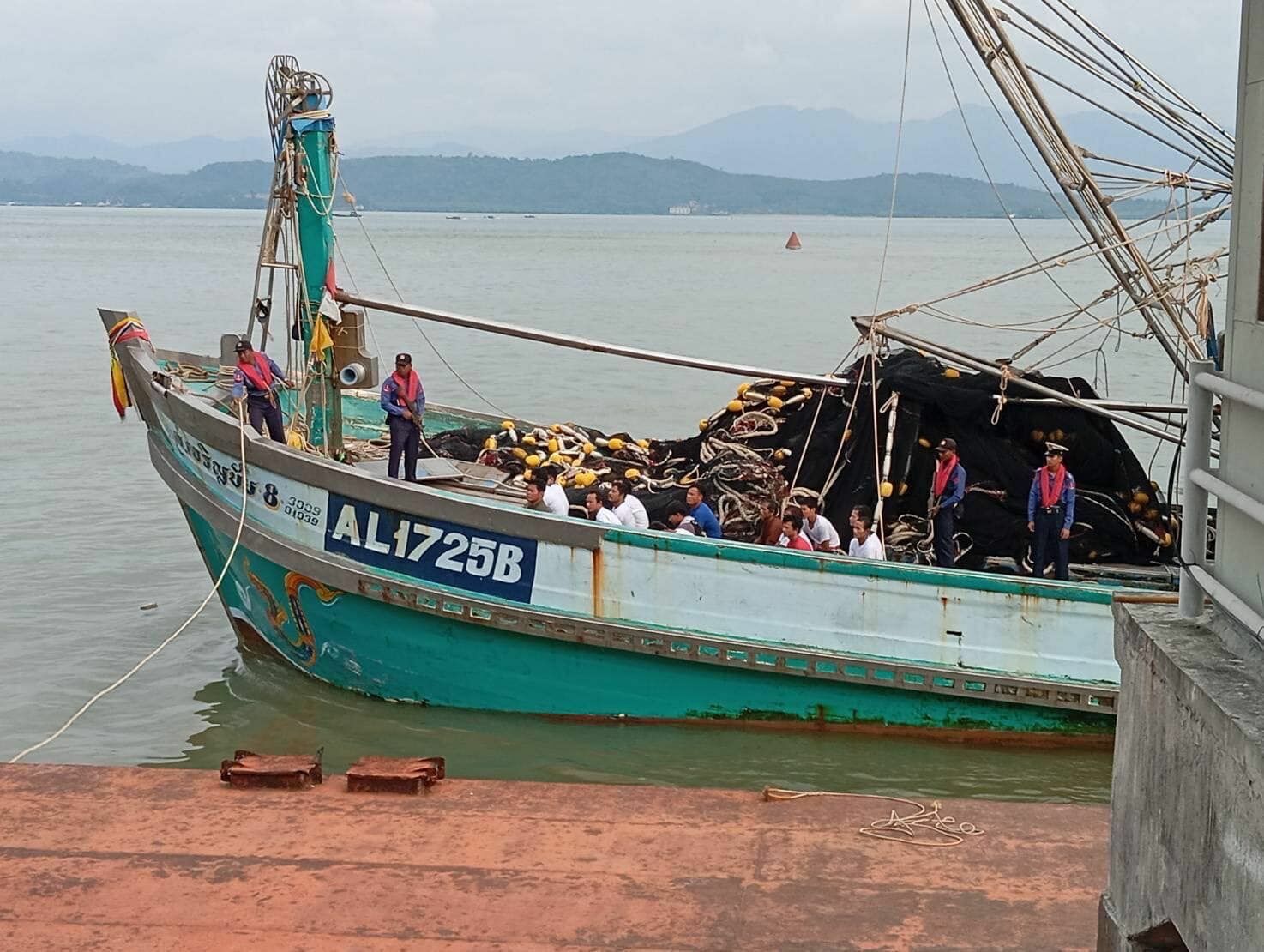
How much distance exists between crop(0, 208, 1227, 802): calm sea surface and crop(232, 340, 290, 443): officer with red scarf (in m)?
1.22

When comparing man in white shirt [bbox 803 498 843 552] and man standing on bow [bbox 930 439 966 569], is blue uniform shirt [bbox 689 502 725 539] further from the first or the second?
man standing on bow [bbox 930 439 966 569]

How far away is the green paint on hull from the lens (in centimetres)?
916

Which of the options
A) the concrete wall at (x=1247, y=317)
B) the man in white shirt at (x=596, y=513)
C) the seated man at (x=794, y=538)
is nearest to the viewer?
the concrete wall at (x=1247, y=317)

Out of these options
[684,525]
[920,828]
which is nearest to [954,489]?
[684,525]

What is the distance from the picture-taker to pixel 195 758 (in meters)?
10.4

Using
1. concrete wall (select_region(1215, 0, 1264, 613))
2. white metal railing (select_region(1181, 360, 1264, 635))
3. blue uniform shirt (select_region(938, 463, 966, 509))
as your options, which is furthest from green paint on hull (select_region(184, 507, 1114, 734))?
concrete wall (select_region(1215, 0, 1264, 613))

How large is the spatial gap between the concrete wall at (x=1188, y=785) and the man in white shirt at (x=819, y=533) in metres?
5.60

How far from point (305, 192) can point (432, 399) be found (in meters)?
16.4

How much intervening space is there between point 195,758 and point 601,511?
3.54 m

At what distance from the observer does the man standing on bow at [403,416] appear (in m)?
10.2

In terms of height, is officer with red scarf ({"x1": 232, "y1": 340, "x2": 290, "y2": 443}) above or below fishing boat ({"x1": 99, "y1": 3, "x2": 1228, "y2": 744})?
above

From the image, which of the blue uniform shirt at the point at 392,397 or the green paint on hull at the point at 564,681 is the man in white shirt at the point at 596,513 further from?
the blue uniform shirt at the point at 392,397

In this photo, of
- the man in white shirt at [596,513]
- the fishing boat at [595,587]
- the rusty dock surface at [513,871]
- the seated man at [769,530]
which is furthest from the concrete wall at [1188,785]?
the man in white shirt at [596,513]

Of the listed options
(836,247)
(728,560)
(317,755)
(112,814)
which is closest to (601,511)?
(728,560)
